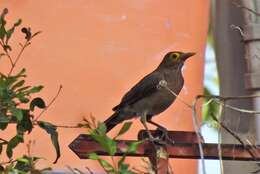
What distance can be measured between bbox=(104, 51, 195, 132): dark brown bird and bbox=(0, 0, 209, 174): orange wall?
0.83 ft

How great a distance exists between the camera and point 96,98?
4.32 meters

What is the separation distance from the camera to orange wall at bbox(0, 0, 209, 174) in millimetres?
4219

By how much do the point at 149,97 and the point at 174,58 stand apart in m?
0.28

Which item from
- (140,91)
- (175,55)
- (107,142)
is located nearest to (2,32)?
(107,142)

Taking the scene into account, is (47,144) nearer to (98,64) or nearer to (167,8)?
(98,64)

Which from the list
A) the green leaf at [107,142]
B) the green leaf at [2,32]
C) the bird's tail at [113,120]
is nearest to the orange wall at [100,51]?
the bird's tail at [113,120]

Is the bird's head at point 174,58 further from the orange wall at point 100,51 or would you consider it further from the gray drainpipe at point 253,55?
the gray drainpipe at point 253,55

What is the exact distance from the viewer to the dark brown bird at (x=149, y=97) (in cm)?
402

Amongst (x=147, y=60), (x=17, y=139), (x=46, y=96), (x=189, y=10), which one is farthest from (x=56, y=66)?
(x=17, y=139)

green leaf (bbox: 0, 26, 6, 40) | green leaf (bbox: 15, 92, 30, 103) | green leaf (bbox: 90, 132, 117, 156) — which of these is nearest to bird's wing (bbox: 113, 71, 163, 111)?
green leaf (bbox: 0, 26, 6, 40)

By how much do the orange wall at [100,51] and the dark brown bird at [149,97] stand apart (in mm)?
253

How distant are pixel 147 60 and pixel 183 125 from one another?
17.3 inches

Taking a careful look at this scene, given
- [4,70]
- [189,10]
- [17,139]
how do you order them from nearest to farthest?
[17,139] < [4,70] < [189,10]

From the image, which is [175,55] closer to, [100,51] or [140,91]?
[140,91]
